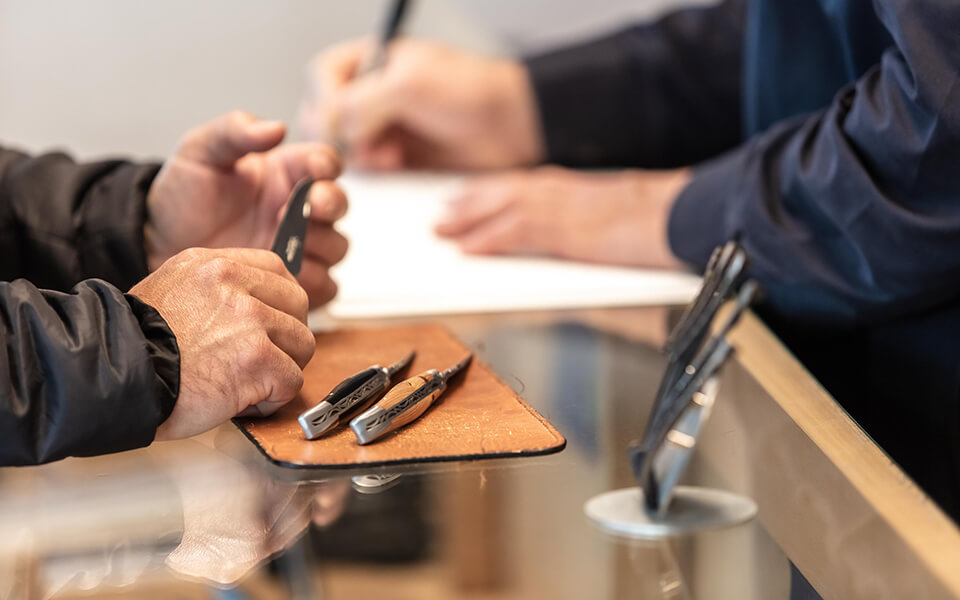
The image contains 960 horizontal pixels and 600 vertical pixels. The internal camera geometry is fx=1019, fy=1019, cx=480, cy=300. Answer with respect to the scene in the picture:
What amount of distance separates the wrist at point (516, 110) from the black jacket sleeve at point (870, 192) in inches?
16.7

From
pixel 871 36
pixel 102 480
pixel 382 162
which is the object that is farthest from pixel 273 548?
pixel 382 162

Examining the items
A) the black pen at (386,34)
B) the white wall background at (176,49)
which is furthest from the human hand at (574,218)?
the white wall background at (176,49)

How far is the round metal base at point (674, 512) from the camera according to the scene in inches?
17.7

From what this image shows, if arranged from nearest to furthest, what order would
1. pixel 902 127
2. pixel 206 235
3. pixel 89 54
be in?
pixel 902 127
pixel 206 235
pixel 89 54

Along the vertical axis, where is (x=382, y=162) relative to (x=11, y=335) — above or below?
below

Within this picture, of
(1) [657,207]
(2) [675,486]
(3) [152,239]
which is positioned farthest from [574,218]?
(2) [675,486]

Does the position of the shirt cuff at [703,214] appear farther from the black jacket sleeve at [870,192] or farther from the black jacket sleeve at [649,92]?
the black jacket sleeve at [649,92]

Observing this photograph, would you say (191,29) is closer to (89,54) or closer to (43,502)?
Answer: (89,54)

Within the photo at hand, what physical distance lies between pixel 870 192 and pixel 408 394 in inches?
13.3

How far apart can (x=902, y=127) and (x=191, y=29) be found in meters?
1.15

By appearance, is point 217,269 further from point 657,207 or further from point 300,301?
point 657,207

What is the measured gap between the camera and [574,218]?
91 centimetres

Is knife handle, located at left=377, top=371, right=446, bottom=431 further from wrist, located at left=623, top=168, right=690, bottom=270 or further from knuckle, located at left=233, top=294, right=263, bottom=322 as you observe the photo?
wrist, located at left=623, top=168, right=690, bottom=270

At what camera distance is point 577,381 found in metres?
0.63
